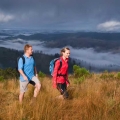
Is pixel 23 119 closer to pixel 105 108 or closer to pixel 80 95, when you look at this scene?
pixel 105 108

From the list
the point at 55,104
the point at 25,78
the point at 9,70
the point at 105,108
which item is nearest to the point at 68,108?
the point at 55,104

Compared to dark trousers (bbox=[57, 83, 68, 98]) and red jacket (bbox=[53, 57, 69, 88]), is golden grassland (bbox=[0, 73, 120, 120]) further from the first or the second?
red jacket (bbox=[53, 57, 69, 88])

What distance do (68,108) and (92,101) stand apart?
0.54m

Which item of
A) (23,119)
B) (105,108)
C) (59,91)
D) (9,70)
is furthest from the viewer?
(9,70)

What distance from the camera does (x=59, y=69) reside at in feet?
23.9

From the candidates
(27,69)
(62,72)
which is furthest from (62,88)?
(27,69)

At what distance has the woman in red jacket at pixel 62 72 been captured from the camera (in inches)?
283

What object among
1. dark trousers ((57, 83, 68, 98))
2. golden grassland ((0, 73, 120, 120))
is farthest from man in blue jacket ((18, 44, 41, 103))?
golden grassland ((0, 73, 120, 120))

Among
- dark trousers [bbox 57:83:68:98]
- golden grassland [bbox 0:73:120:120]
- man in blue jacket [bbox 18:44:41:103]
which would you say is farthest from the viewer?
dark trousers [bbox 57:83:68:98]

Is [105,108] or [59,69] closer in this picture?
[105,108]

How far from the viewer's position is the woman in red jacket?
23.6 feet

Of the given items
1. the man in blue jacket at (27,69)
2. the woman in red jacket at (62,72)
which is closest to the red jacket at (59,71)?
the woman in red jacket at (62,72)

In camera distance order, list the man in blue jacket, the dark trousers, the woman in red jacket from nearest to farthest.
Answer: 1. the woman in red jacket
2. the man in blue jacket
3. the dark trousers

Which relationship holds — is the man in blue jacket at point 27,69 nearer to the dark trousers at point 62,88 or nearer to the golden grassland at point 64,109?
the dark trousers at point 62,88
